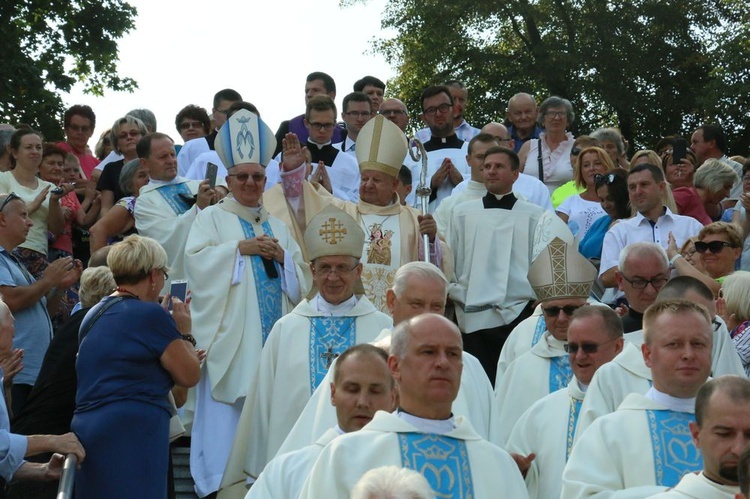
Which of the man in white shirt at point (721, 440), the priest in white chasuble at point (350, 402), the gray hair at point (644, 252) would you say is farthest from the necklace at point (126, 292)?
the man in white shirt at point (721, 440)

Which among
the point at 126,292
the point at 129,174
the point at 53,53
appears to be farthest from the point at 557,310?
the point at 53,53

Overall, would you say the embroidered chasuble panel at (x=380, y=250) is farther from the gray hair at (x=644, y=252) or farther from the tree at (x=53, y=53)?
the tree at (x=53, y=53)

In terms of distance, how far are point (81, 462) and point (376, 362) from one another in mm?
1974

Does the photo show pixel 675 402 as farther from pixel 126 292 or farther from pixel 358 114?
pixel 358 114

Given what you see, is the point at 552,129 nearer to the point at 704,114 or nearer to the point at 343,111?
the point at 343,111

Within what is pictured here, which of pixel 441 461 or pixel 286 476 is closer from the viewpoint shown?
pixel 441 461

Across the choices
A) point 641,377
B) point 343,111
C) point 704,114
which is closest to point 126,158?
point 343,111

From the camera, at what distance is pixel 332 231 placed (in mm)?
9914

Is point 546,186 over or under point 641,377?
over

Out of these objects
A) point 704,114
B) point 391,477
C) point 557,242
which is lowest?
point 391,477

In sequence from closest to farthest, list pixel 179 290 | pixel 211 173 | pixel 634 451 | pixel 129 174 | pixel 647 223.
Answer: pixel 634 451, pixel 179 290, pixel 647 223, pixel 211 173, pixel 129 174

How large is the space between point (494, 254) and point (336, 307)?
2.56 meters

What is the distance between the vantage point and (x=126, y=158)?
43.4 ft

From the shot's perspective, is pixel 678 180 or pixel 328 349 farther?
pixel 678 180
